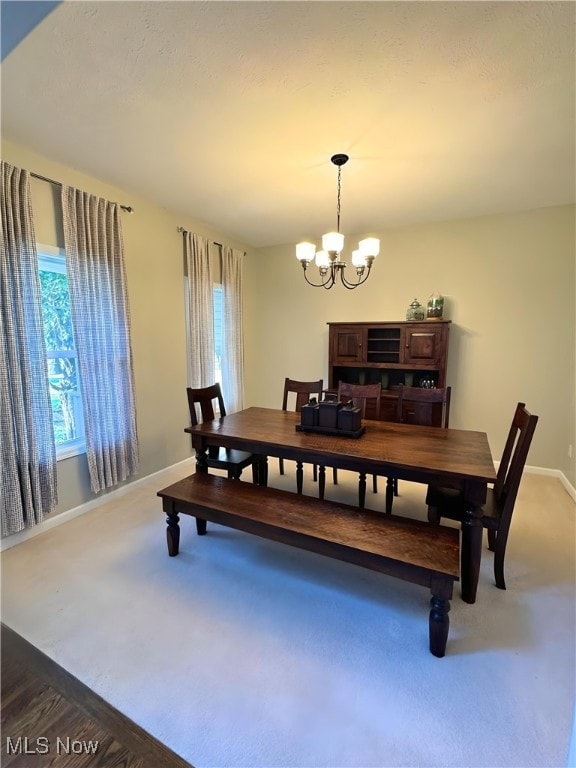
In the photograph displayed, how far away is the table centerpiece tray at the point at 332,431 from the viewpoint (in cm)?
230

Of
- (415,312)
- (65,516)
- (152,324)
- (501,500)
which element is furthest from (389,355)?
(65,516)

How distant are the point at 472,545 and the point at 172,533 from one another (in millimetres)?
1794

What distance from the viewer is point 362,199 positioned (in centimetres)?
314

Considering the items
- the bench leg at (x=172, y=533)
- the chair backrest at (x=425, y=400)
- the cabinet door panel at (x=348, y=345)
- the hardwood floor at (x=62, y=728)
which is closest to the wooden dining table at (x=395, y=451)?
the chair backrest at (x=425, y=400)

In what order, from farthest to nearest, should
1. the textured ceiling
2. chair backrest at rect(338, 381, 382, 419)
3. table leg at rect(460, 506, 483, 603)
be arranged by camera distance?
chair backrest at rect(338, 381, 382, 419) < table leg at rect(460, 506, 483, 603) < the textured ceiling

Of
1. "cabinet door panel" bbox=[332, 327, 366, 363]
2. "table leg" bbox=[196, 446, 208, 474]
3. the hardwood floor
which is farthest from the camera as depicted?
"cabinet door panel" bbox=[332, 327, 366, 363]

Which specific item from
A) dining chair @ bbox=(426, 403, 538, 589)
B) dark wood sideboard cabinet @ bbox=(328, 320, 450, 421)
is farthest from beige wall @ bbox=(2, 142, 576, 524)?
dining chair @ bbox=(426, 403, 538, 589)

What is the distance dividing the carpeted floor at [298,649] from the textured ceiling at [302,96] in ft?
9.08

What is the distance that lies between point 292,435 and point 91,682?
158 centimetres

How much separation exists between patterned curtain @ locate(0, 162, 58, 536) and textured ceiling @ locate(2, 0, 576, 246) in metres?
0.50

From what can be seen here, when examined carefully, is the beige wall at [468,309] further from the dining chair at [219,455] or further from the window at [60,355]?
the dining chair at [219,455]

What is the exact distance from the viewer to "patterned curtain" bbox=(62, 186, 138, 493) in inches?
103

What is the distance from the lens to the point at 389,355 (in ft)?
13.0

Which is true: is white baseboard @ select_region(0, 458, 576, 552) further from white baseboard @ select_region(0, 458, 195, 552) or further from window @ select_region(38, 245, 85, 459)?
window @ select_region(38, 245, 85, 459)
